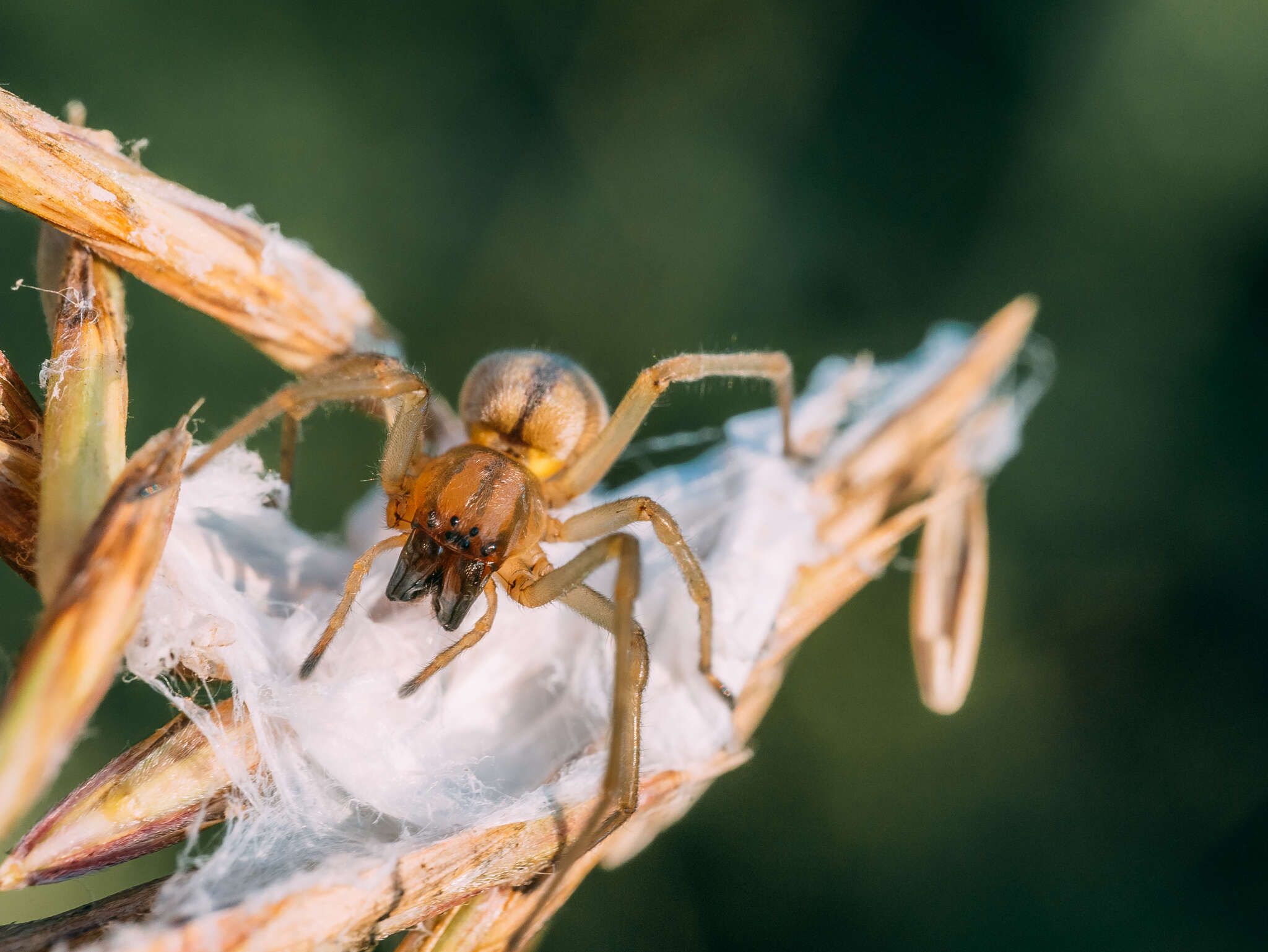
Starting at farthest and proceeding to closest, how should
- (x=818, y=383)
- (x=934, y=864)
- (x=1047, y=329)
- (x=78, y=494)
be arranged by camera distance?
(x=1047, y=329) → (x=934, y=864) → (x=818, y=383) → (x=78, y=494)

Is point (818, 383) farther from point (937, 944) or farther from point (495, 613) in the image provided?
point (937, 944)

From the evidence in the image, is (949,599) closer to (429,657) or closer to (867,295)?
(429,657)

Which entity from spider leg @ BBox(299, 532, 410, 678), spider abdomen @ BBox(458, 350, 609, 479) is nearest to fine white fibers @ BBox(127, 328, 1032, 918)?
spider leg @ BBox(299, 532, 410, 678)

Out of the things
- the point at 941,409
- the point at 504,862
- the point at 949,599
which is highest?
the point at 941,409

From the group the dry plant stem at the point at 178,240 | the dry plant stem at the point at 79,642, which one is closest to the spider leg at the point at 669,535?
the dry plant stem at the point at 178,240

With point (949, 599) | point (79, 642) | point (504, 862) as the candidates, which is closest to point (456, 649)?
point (504, 862)

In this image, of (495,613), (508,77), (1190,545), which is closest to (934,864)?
(1190,545)
